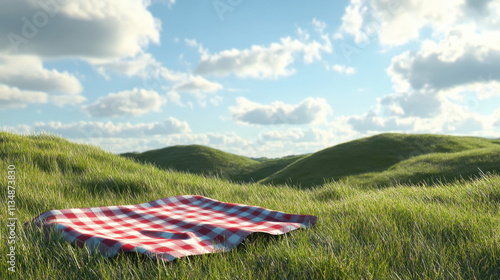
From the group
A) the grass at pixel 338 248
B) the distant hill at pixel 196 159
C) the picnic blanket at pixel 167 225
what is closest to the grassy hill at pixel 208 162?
the distant hill at pixel 196 159

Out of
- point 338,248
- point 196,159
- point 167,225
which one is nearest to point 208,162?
point 196,159

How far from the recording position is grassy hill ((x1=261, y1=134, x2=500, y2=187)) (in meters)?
18.2

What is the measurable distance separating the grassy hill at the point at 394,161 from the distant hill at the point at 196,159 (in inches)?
401

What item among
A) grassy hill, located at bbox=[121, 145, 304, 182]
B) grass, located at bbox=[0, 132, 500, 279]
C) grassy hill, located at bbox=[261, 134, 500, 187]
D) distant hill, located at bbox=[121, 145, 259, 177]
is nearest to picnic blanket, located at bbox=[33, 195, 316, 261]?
grass, located at bbox=[0, 132, 500, 279]

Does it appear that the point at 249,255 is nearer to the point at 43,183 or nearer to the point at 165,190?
the point at 165,190

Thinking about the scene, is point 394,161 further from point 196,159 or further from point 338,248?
point 338,248

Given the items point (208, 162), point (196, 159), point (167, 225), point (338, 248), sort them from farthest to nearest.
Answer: point (196, 159), point (208, 162), point (167, 225), point (338, 248)

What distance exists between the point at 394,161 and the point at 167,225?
2266 cm

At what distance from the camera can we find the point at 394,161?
23.8 meters

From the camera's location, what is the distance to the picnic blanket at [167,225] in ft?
9.09

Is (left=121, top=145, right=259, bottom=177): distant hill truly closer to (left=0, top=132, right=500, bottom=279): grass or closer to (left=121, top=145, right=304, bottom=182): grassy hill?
(left=121, top=145, right=304, bottom=182): grassy hill

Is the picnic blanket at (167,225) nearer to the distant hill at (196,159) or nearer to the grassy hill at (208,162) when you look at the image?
the grassy hill at (208,162)

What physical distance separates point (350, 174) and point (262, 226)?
793 inches

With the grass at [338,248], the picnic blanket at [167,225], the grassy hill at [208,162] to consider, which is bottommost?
the grass at [338,248]
